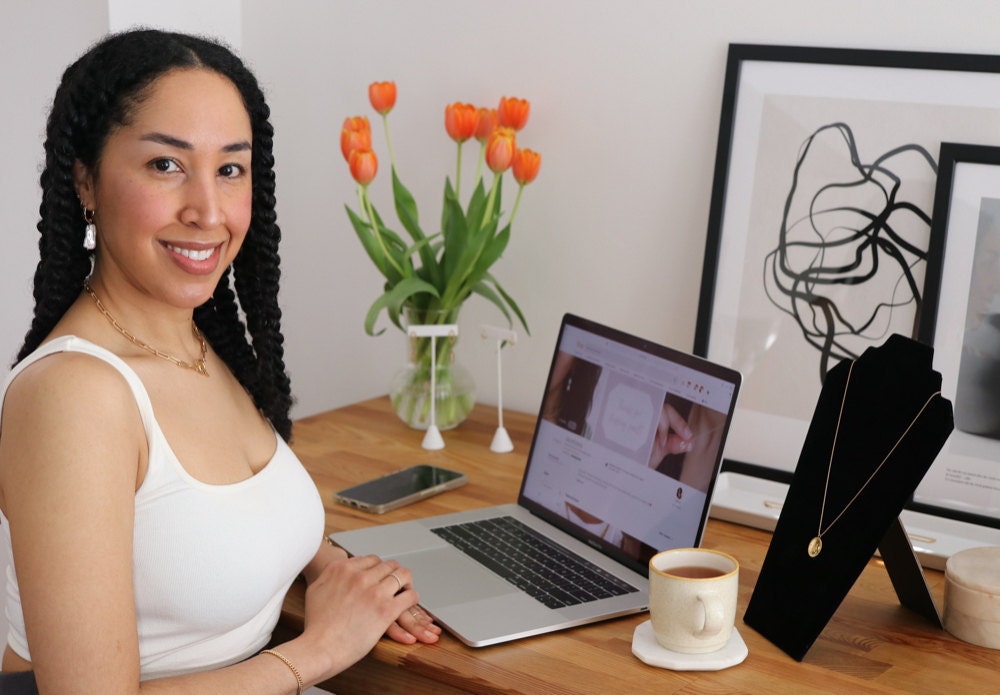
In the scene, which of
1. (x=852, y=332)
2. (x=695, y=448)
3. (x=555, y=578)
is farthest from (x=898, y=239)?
(x=555, y=578)

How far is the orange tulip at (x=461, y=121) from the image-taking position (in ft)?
5.53

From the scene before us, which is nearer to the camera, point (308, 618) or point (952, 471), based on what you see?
point (308, 618)

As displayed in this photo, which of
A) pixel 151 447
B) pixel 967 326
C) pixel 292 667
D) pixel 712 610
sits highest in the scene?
pixel 967 326

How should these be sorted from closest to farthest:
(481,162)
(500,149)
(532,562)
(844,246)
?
(532,562), (844,246), (500,149), (481,162)

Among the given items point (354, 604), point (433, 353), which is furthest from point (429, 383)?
point (354, 604)

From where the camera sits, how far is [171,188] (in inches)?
42.5

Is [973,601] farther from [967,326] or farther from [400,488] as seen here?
[400,488]

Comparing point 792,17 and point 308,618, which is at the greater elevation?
point 792,17

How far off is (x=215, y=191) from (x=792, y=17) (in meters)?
0.84

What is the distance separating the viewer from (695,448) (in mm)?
1214

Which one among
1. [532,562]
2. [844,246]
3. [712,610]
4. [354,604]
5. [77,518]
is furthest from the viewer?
[844,246]

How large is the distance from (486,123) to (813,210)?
0.53 metres

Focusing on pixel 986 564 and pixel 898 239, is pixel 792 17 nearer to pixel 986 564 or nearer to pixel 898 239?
pixel 898 239

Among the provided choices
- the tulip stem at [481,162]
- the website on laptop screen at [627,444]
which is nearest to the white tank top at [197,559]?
the website on laptop screen at [627,444]
